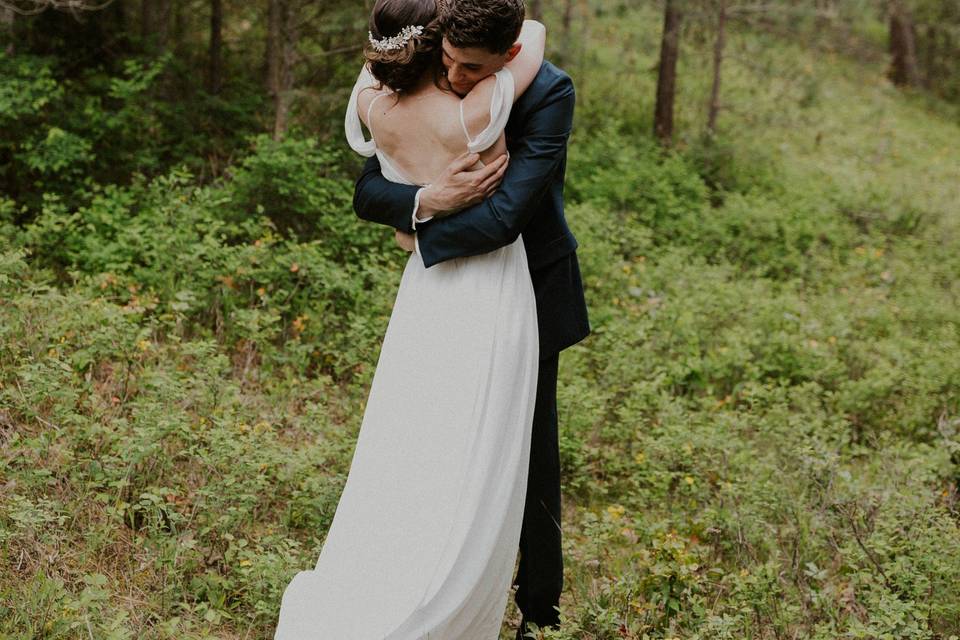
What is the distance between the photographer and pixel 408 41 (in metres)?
2.83

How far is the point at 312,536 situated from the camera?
166 inches

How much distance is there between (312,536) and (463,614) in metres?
1.41

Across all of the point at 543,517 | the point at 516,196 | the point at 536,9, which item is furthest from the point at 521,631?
the point at 536,9

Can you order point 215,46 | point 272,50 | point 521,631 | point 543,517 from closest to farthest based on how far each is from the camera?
point 543,517 → point 521,631 → point 272,50 → point 215,46

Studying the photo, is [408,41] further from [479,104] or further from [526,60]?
[526,60]

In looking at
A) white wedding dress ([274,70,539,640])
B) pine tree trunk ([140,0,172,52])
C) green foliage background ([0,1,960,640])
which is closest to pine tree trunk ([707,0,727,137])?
green foliage background ([0,1,960,640])

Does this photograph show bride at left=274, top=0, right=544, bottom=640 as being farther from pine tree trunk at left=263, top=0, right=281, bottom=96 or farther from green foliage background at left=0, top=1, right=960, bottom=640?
pine tree trunk at left=263, top=0, right=281, bottom=96

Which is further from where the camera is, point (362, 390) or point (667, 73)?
point (667, 73)

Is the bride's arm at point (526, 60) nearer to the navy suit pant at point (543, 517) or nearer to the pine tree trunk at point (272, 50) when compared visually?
the navy suit pant at point (543, 517)

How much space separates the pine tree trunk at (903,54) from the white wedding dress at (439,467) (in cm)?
2286

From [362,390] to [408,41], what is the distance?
119 inches

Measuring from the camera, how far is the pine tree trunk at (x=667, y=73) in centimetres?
1127

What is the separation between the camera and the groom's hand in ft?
9.69

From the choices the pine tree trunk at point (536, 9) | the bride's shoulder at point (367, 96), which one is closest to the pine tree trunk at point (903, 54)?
the pine tree trunk at point (536, 9)
